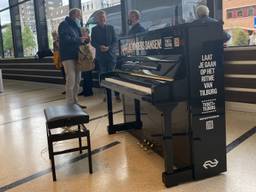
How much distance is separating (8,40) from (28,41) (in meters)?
1.52

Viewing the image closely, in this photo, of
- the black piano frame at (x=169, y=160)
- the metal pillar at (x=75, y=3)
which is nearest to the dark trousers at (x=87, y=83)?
the metal pillar at (x=75, y=3)

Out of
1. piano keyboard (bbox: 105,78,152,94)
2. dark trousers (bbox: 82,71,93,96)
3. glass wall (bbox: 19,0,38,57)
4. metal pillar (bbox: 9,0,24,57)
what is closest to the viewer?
piano keyboard (bbox: 105,78,152,94)

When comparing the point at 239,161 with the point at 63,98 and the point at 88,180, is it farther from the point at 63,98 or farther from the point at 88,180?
the point at 63,98

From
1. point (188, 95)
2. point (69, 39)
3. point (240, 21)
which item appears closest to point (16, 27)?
point (69, 39)

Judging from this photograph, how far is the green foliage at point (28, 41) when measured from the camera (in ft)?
32.0

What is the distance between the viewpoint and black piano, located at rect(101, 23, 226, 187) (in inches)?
91.4

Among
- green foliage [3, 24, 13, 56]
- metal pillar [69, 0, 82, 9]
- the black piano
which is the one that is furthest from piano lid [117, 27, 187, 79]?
green foliage [3, 24, 13, 56]

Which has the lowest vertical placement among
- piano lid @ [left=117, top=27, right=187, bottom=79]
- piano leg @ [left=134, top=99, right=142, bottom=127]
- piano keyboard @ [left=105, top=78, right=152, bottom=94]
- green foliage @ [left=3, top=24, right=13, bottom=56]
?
piano leg @ [left=134, top=99, right=142, bottom=127]

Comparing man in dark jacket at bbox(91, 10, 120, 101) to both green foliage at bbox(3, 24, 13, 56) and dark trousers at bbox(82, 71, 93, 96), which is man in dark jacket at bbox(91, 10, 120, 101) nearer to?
dark trousers at bbox(82, 71, 93, 96)

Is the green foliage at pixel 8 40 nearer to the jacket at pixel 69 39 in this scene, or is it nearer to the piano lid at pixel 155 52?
the jacket at pixel 69 39

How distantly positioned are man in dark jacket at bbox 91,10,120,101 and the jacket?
67cm

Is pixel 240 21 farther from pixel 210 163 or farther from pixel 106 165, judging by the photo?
pixel 106 165

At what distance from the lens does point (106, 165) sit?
2914mm

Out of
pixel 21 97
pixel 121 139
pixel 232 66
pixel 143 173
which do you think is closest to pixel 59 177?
pixel 143 173
